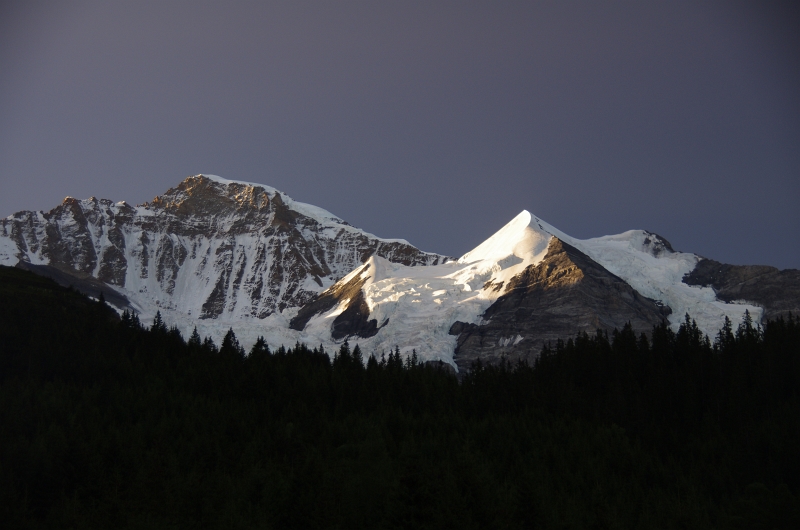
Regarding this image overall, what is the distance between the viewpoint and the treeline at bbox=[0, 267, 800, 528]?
66125 millimetres

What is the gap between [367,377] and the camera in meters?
122

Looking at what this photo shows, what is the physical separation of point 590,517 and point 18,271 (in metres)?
150

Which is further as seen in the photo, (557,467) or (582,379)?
(582,379)

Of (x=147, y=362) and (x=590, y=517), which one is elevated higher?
(x=147, y=362)

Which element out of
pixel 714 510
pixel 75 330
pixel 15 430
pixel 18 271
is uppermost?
pixel 18 271

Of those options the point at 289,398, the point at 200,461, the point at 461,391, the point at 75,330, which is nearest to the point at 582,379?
the point at 461,391

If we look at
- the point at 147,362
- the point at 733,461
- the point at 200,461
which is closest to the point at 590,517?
the point at 733,461

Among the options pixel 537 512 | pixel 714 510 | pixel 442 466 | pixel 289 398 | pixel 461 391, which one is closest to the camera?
pixel 537 512

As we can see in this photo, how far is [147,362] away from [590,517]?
70.0 metres

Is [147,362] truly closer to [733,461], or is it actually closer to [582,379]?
[582,379]

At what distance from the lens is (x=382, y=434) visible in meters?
96.7

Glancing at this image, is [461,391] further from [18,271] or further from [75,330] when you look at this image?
[18,271]

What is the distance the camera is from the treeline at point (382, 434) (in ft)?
217

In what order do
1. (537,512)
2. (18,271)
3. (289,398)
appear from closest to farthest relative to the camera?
1. (537,512)
2. (289,398)
3. (18,271)
